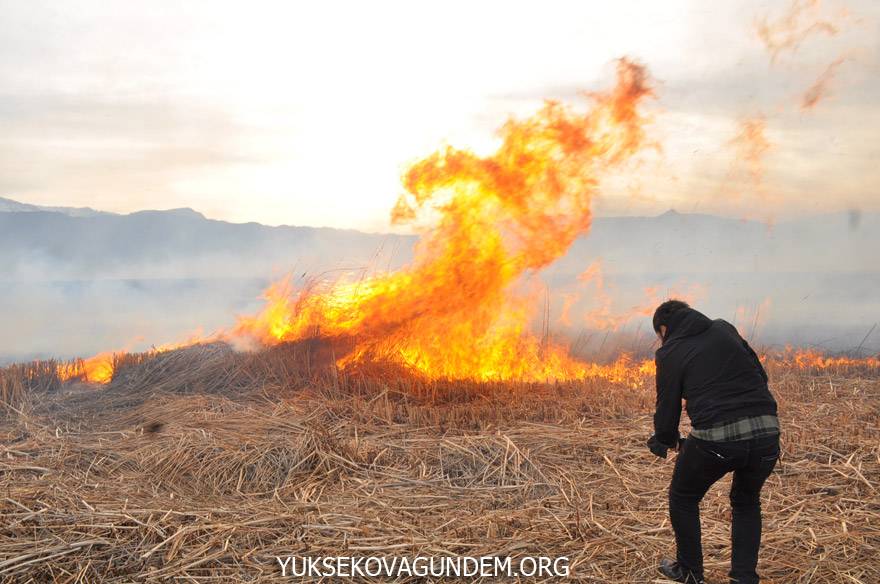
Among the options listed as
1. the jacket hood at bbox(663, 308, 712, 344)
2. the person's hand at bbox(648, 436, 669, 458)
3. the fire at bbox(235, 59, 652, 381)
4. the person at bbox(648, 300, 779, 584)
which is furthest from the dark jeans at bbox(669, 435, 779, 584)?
the fire at bbox(235, 59, 652, 381)

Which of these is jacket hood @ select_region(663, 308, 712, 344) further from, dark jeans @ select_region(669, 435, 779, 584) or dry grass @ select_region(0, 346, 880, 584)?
dry grass @ select_region(0, 346, 880, 584)

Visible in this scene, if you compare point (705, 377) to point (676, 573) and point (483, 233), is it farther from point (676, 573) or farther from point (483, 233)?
point (483, 233)

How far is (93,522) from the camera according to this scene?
532 centimetres

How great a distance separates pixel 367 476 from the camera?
6.89 metres

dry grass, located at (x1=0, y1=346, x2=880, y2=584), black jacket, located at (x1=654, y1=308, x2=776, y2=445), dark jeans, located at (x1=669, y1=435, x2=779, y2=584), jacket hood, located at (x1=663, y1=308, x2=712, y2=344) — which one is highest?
jacket hood, located at (x1=663, y1=308, x2=712, y2=344)

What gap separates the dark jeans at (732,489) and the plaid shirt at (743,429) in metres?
0.03

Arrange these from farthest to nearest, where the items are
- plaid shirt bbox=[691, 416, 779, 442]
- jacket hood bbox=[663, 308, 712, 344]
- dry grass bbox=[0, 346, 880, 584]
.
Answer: dry grass bbox=[0, 346, 880, 584], jacket hood bbox=[663, 308, 712, 344], plaid shirt bbox=[691, 416, 779, 442]

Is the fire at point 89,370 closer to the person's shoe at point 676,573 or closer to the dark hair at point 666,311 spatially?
the person's shoe at point 676,573

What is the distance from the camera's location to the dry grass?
5016 millimetres

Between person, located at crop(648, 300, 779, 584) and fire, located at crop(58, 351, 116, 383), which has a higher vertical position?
person, located at crop(648, 300, 779, 584)

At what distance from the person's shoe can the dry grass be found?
0.19 meters

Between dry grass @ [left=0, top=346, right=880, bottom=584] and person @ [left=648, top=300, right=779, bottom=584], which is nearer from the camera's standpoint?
person @ [left=648, top=300, right=779, bottom=584]

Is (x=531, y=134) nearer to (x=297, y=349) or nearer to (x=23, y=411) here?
(x=297, y=349)

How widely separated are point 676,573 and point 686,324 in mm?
1596
